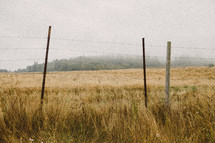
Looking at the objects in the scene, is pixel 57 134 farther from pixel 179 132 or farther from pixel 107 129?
pixel 179 132

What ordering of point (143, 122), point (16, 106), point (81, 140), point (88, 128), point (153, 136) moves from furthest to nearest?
point (16, 106) → point (88, 128) → point (143, 122) → point (81, 140) → point (153, 136)

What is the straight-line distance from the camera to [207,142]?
90.1 inches

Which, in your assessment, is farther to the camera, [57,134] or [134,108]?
[134,108]

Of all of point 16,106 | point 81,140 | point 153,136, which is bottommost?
point 81,140

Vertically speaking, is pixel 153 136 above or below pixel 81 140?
above

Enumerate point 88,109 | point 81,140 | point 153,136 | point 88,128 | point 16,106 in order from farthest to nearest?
point 88,109, point 16,106, point 88,128, point 81,140, point 153,136

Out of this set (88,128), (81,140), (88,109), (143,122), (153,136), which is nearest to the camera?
(153,136)

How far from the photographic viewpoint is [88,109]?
329 cm

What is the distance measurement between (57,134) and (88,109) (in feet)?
3.09

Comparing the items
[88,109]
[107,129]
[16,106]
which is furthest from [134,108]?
[16,106]

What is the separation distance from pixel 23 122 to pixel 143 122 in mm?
2393

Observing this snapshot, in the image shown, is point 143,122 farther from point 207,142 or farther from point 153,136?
point 207,142

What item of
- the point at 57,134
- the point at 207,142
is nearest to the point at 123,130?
the point at 57,134

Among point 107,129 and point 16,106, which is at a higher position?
point 16,106
